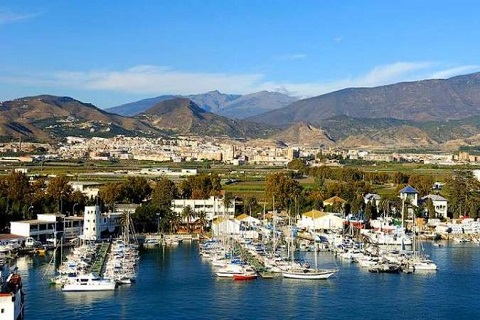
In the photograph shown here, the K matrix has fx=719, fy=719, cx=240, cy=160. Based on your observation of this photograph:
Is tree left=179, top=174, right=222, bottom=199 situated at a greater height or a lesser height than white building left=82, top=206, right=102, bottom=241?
greater

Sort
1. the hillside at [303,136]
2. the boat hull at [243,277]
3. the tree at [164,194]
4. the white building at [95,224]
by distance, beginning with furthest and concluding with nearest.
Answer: the hillside at [303,136]
the tree at [164,194]
the white building at [95,224]
the boat hull at [243,277]

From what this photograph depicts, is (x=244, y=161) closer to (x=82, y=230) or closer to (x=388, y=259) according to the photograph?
(x=82, y=230)

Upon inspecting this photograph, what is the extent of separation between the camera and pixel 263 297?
20703mm

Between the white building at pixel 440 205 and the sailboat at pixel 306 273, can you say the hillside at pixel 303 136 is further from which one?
the sailboat at pixel 306 273

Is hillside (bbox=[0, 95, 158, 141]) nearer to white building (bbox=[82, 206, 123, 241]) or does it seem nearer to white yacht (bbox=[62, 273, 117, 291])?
white building (bbox=[82, 206, 123, 241])

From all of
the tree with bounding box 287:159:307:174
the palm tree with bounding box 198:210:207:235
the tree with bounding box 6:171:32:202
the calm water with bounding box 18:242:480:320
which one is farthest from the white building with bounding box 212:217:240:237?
the tree with bounding box 287:159:307:174

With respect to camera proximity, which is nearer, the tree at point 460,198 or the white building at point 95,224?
the white building at point 95,224

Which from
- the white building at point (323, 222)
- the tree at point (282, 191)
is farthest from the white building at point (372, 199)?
the white building at point (323, 222)

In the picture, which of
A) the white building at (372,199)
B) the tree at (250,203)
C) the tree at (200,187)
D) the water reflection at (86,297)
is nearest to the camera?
the water reflection at (86,297)

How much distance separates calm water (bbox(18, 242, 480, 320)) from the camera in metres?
18.9

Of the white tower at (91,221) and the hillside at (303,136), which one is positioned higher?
the hillside at (303,136)

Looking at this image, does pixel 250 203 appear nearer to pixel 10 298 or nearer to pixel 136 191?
pixel 136 191

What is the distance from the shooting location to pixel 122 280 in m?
22.4

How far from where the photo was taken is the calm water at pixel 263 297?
18.9 metres
